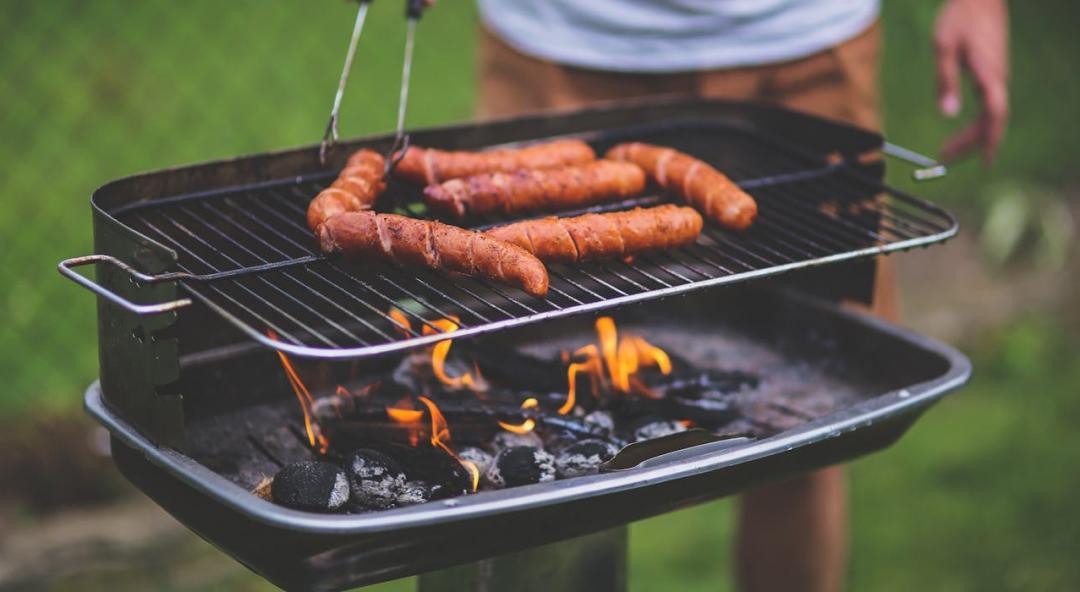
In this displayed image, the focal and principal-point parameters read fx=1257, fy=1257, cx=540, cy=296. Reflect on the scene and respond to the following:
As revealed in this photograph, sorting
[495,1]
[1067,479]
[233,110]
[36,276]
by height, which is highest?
[495,1]

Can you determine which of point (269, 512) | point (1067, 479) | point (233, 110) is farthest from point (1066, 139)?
point (269, 512)

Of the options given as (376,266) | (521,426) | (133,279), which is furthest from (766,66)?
(133,279)

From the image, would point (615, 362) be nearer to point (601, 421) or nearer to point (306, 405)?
point (601, 421)

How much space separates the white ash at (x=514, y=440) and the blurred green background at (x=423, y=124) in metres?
2.01

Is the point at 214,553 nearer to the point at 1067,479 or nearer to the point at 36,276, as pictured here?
the point at 36,276

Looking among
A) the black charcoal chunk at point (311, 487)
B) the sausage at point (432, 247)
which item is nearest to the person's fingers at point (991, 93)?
the sausage at point (432, 247)

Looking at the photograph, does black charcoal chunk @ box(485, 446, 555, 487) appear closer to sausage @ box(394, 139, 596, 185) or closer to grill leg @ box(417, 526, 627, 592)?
grill leg @ box(417, 526, 627, 592)

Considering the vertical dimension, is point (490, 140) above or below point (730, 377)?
above

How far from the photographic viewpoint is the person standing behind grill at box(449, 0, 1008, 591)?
11.2 ft

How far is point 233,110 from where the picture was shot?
21.4 ft

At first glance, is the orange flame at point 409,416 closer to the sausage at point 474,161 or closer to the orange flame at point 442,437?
the orange flame at point 442,437

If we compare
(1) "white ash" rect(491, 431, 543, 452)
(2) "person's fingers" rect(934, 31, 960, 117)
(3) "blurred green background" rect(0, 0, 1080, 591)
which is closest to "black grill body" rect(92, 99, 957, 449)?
(1) "white ash" rect(491, 431, 543, 452)

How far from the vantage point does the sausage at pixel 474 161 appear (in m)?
2.74

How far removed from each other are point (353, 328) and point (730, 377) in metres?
0.86
